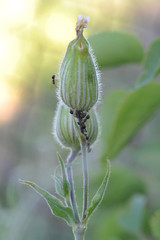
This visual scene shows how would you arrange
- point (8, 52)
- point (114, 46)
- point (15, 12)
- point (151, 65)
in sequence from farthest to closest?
point (8, 52) < point (15, 12) < point (114, 46) < point (151, 65)

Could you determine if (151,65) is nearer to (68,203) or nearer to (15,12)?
(68,203)

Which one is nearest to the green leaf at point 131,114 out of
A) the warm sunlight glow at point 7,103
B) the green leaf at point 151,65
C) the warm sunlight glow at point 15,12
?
the green leaf at point 151,65

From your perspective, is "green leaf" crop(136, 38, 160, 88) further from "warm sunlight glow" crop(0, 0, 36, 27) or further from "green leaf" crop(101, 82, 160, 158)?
"warm sunlight glow" crop(0, 0, 36, 27)

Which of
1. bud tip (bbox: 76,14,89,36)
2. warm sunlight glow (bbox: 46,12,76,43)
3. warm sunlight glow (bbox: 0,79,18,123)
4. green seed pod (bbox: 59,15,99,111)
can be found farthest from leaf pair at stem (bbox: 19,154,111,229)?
warm sunlight glow (bbox: 0,79,18,123)

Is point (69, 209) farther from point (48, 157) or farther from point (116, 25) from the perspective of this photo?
point (116, 25)

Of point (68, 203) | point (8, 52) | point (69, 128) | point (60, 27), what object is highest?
point (60, 27)

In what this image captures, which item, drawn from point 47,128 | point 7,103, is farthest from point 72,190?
point 7,103
